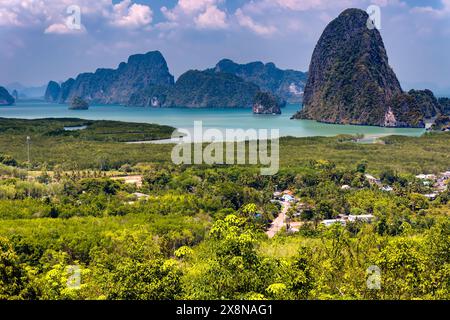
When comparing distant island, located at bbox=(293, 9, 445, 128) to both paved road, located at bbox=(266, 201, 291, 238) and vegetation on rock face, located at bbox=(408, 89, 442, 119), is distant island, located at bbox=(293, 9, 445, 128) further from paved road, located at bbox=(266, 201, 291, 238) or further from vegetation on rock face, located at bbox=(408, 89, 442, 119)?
Result: paved road, located at bbox=(266, 201, 291, 238)

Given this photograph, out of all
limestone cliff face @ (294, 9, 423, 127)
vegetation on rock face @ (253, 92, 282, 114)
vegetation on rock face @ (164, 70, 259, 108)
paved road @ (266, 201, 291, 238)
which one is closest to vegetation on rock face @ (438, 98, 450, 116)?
limestone cliff face @ (294, 9, 423, 127)

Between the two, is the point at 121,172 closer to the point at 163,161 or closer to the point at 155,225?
the point at 163,161

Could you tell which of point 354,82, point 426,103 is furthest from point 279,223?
point 426,103

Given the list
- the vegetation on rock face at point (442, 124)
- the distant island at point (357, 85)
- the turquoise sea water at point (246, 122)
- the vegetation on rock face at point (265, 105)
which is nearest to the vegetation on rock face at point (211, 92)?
the vegetation on rock face at point (265, 105)

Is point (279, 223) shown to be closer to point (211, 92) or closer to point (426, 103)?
point (426, 103)

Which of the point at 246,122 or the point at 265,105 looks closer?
the point at 246,122

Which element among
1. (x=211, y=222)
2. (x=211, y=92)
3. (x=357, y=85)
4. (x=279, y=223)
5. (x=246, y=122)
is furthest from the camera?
(x=211, y=92)

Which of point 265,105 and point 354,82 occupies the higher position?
point 354,82
